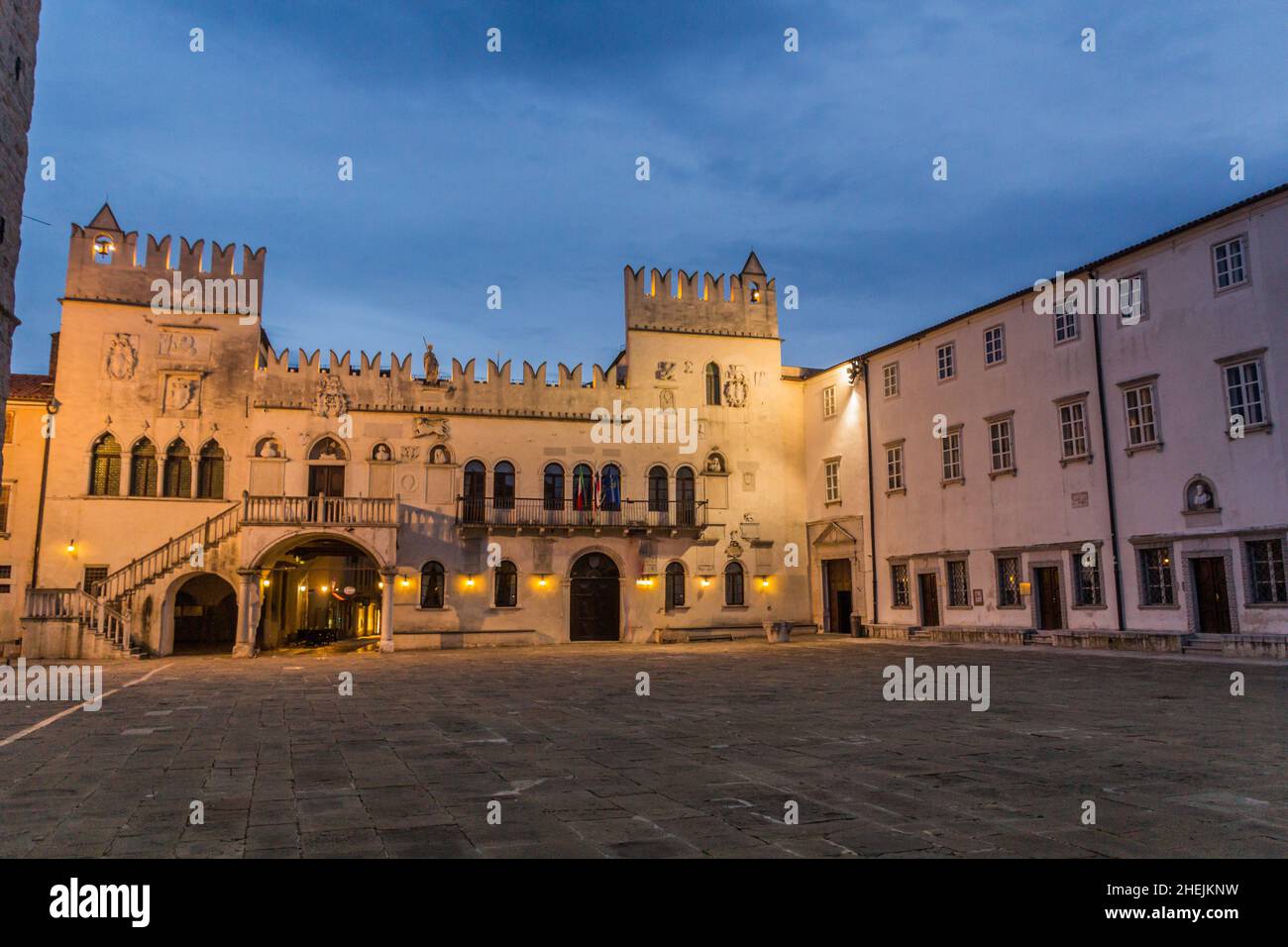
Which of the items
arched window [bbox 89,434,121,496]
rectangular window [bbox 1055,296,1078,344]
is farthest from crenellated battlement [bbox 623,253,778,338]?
arched window [bbox 89,434,121,496]

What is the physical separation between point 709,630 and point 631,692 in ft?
58.0

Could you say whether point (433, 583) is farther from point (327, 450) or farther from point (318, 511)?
point (327, 450)

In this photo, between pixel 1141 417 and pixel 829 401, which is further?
pixel 829 401

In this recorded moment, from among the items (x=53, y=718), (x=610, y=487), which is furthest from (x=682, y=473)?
(x=53, y=718)

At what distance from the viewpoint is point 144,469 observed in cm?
2825

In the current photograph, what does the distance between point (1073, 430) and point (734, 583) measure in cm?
1367

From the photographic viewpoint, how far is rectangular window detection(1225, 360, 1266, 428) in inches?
790

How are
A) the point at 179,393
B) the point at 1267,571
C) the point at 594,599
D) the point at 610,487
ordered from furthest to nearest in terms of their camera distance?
the point at 610,487 → the point at 594,599 → the point at 179,393 → the point at 1267,571

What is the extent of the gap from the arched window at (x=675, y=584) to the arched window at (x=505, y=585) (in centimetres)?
573

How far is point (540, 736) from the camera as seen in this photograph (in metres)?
9.93

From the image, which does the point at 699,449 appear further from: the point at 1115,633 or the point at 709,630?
the point at 1115,633

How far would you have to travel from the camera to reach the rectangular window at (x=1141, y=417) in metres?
22.4

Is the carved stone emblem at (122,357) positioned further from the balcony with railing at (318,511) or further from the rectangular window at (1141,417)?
the rectangular window at (1141,417)
